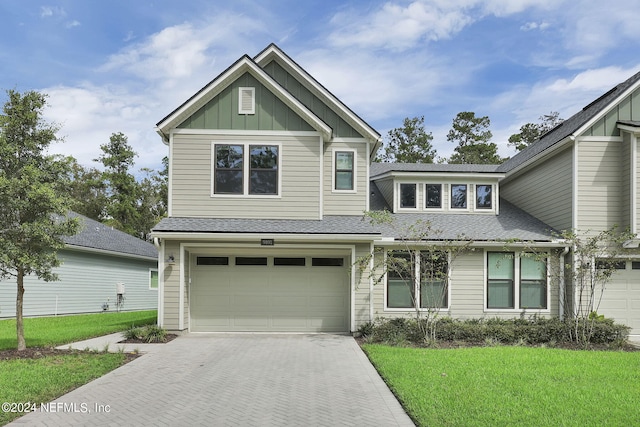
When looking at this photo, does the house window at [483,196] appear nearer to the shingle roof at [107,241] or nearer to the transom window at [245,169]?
the transom window at [245,169]

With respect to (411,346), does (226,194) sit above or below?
above

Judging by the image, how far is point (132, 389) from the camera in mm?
7367

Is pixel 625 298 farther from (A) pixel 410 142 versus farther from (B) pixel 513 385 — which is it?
(A) pixel 410 142

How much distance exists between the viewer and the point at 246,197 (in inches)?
543

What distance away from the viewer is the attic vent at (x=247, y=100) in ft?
45.6

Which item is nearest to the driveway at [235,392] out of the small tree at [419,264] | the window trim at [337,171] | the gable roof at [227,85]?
the small tree at [419,264]

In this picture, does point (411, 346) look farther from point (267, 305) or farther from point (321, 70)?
point (321, 70)

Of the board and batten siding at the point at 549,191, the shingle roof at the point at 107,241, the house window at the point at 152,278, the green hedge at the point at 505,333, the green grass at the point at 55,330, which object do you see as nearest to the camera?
the green grass at the point at 55,330

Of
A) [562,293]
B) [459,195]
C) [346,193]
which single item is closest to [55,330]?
[346,193]

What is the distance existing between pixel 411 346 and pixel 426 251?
143 inches

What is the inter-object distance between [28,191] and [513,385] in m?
9.56

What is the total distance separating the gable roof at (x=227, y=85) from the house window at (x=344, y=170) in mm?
1095

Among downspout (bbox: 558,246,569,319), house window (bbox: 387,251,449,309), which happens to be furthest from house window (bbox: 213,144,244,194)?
downspout (bbox: 558,246,569,319)

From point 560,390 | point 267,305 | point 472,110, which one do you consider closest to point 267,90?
point 267,305
